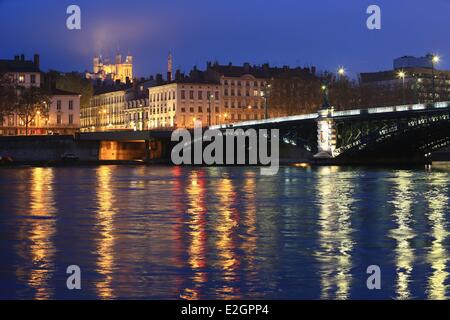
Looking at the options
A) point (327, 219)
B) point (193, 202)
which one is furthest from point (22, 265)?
point (193, 202)

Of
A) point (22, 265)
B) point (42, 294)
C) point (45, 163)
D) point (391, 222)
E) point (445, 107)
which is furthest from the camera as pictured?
point (45, 163)

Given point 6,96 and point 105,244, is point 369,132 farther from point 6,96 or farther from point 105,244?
point 105,244

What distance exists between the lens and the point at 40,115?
420 feet

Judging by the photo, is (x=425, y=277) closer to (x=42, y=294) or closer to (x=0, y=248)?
(x=42, y=294)

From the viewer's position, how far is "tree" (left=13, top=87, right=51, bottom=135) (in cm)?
11994

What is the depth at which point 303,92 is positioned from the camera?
15588 cm

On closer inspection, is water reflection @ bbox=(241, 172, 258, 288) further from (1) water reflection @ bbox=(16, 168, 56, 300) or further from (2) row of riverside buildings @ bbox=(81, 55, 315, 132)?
(2) row of riverside buildings @ bbox=(81, 55, 315, 132)

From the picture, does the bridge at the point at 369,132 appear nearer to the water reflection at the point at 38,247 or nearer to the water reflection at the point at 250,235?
the water reflection at the point at 250,235

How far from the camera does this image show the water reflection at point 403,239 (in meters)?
18.1

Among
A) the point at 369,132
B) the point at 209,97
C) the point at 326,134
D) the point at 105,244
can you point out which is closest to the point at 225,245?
the point at 105,244

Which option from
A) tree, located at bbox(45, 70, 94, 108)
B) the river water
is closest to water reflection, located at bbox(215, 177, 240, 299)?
the river water

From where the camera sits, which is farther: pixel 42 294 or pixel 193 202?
pixel 193 202

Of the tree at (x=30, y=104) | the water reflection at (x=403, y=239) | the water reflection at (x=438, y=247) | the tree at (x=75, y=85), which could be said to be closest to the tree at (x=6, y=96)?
the tree at (x=30, y=104)

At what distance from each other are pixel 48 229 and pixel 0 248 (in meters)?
4.72
